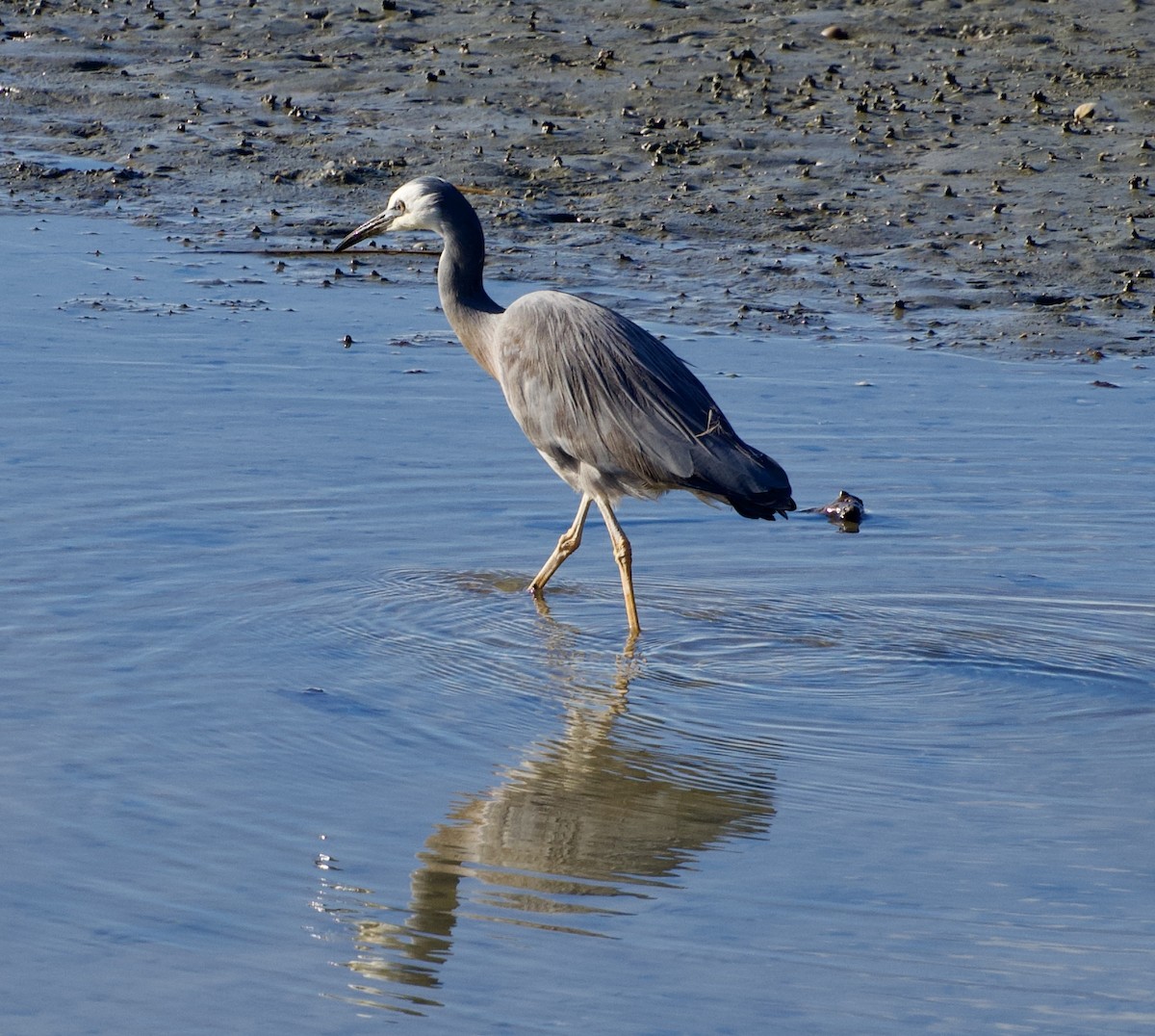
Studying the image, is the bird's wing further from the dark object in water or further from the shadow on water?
the dark object in water

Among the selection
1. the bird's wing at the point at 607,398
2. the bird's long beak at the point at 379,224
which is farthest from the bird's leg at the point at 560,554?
the bird's long beak at the point at 379,224

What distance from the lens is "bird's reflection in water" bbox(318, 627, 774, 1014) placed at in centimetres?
428

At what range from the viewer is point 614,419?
6.77m

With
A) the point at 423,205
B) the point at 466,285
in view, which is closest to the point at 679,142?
the point at 423,205

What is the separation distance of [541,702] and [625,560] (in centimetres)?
102

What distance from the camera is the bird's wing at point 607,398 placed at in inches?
261

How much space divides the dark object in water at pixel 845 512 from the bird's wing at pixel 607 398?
2.78 ft

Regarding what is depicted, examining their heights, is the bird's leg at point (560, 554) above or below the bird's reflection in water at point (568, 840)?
above

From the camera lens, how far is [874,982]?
4.10 meters

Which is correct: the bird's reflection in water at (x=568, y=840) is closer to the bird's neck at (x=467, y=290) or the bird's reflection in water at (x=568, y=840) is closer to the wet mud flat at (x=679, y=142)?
the bird's neck at (x=467, y=290)

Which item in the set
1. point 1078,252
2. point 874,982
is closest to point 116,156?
point 1078,252

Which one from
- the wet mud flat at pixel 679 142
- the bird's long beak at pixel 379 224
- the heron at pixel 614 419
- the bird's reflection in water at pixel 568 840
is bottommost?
the bird's reflection in water at pixel 568 840

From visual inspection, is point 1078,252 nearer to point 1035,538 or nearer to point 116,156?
point 1035,538

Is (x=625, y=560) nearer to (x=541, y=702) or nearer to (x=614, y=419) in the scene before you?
(x=614, y=419)
